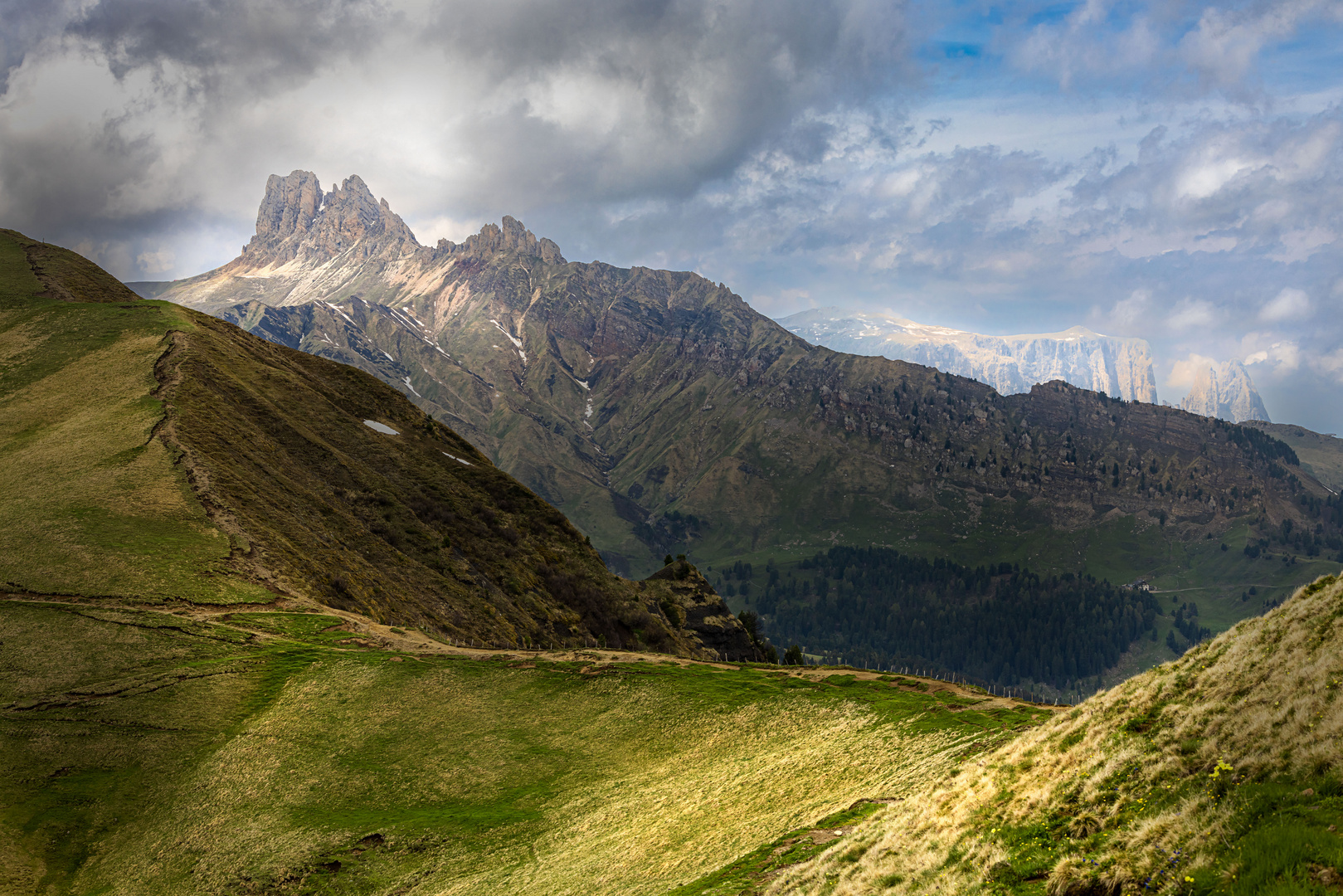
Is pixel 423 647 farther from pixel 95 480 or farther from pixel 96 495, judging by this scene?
pixel 95 480

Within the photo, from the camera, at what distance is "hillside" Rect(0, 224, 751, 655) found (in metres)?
63.7

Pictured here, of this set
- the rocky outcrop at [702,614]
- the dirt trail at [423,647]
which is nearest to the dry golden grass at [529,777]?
the dirt trail at [423,647]

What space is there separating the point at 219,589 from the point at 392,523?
129 ft

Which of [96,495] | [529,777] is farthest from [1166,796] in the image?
[96,495]

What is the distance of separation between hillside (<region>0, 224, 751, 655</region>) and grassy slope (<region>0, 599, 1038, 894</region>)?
28.6ft

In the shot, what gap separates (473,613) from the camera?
301 ft

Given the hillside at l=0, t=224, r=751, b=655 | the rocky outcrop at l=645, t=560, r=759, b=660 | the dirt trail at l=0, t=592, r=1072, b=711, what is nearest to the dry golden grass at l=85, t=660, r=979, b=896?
the dirt trail at l=0, t=592, r=1072, b=711

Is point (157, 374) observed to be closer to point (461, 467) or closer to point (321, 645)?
point (461, 467)

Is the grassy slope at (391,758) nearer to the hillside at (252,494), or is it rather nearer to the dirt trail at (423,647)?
the dirt trail at (423,647)

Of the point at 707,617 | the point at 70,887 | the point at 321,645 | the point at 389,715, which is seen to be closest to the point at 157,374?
the point at 321,645

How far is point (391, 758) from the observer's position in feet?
156

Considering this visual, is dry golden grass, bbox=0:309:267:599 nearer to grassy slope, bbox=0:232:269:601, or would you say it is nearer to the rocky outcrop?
grassy slope, bbox=0:232:269:601

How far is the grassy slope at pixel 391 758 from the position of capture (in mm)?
36469

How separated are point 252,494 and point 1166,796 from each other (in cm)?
8721
